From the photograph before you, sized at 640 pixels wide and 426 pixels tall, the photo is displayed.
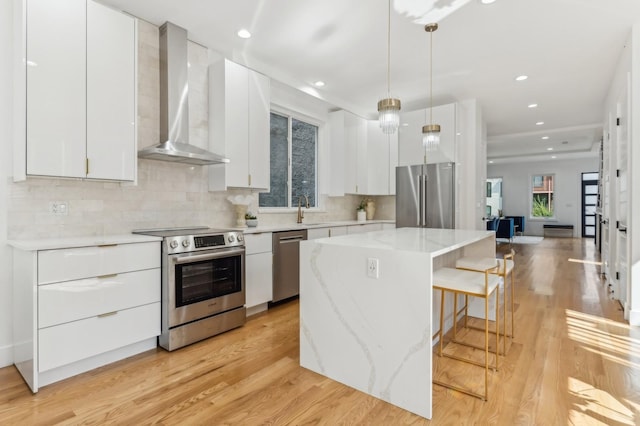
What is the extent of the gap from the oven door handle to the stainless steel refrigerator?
10.3 feet

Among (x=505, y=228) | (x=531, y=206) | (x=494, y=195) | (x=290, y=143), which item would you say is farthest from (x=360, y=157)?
(x=531, y=206)

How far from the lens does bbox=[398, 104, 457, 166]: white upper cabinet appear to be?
5098mm

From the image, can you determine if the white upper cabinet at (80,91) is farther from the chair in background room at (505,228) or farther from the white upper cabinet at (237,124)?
the chair in background room at (505,228)

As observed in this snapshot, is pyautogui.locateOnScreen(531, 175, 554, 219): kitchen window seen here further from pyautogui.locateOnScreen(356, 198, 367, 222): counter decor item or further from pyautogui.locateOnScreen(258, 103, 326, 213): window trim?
pyautogui.locateOnScreen(258, 103, 326, 213): window trim

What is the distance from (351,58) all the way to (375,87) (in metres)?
1.06

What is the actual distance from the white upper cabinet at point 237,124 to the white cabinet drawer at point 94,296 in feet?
4.19

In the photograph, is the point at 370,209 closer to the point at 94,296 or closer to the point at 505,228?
the point at 94,296

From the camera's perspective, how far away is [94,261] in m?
2.32

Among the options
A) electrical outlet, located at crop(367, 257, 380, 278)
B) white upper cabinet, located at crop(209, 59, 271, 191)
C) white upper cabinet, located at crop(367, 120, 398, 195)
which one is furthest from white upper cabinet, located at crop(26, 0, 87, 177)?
white upper cabinet, located at crop(367, 120, 398, 195)

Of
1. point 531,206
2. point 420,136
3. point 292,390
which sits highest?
point 420,136

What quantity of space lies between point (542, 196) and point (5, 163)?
14.2m

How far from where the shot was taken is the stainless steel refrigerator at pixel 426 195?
5059 mm

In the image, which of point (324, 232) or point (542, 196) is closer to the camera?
point (324, 232)

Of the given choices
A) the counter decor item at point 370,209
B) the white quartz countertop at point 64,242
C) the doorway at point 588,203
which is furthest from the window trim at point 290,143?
the doorway at point 588,203
